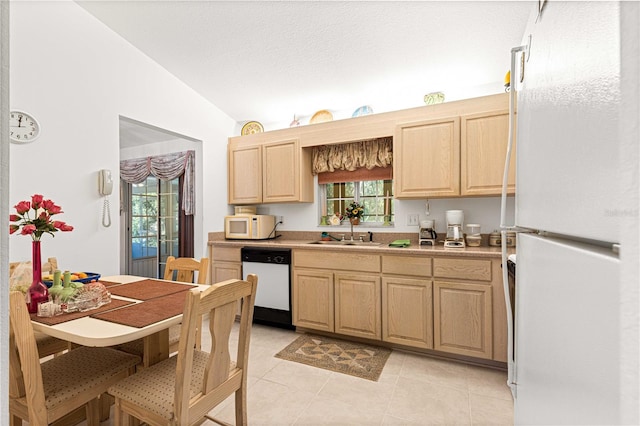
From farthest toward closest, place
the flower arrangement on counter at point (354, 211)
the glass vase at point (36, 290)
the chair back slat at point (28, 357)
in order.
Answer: the flower arrangement on counter at point (354, 211), the glass vase at point (36, 290), the chair back slat at point (28, 357)

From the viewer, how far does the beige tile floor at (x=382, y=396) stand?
1.86 m

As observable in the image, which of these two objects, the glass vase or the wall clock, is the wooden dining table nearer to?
the glass vase

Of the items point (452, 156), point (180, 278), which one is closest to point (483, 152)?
point (452, 156)

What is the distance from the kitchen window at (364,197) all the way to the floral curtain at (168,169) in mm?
1876

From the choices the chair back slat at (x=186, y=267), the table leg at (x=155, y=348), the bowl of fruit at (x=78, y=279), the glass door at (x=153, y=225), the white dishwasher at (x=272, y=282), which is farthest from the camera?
the glass door at (x=153, y=225)

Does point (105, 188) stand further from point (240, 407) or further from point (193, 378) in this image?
point (240, 407)

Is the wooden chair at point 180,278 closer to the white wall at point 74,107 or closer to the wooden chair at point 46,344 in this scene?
Result: the wooden chair at point 46,344

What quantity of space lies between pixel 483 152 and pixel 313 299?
6.88ft

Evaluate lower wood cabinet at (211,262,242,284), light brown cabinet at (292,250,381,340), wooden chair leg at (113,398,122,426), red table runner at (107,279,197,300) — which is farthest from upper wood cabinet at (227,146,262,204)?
wooden chair leg at (113,398,122,426)

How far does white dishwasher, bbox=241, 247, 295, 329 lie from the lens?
323cm

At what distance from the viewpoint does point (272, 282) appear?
3307 millimetres

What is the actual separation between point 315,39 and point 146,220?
13.9 feet

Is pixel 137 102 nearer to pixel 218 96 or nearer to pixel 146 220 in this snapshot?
pixel 218 96

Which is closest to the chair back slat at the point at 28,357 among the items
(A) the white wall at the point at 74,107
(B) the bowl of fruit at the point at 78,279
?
(B) the bowl of fruit at the point at 78,279
